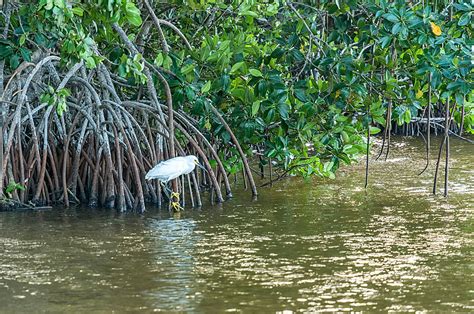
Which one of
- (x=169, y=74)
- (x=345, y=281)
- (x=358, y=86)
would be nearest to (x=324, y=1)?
(x=358, y=86)

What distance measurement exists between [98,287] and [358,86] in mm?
2987

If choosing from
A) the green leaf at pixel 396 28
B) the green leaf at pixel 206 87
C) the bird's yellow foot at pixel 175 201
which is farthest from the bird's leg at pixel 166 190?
the green leaf at pixel 396 28

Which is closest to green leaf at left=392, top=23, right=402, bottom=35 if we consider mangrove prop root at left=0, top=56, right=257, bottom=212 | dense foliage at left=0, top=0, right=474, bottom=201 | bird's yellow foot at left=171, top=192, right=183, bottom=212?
dense foliage at left=0, top=0, right=474, bottom=201

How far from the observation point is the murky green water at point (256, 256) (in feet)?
16.0

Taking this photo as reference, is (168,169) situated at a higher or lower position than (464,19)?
lower

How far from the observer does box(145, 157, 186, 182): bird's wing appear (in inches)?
279

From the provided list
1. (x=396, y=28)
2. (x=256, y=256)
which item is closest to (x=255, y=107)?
(x=396, y=28)

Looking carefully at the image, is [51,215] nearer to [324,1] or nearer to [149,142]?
[149,142]

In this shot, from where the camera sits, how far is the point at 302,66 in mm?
8125

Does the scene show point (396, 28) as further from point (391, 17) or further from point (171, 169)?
point (171, 169)

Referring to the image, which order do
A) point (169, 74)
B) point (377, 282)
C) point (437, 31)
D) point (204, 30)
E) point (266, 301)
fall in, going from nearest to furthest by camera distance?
1. point (266, 301)
2. point (377, 282)
3. point (437, 31)
4. point (169, 74)
5. point (204, 30)

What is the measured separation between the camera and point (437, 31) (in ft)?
22.9

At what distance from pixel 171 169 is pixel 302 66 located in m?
1.61

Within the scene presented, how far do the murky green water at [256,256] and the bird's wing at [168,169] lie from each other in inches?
11.1
